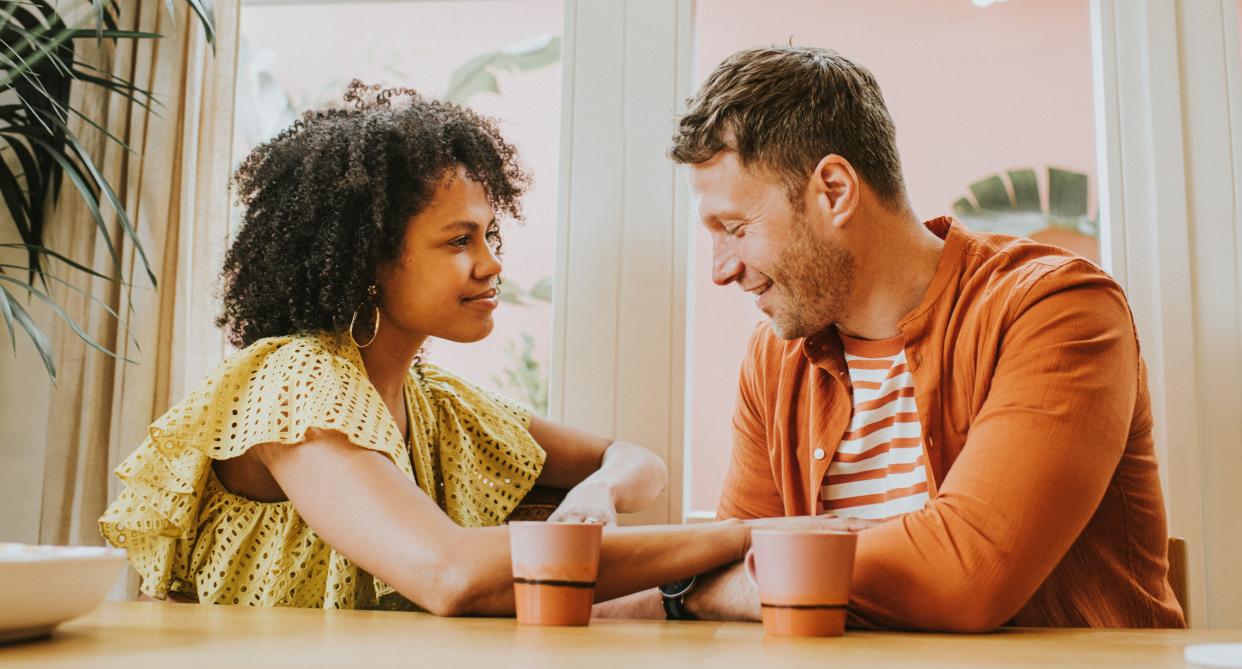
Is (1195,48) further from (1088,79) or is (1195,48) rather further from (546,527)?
(546,527)

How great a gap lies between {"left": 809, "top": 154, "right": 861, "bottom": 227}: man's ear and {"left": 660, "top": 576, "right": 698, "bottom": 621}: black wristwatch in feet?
2.06

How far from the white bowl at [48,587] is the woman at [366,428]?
1.25 ft

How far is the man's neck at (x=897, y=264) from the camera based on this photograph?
1.62 meters

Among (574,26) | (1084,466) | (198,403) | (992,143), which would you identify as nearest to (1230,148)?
(992,143)

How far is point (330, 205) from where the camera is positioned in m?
1.70

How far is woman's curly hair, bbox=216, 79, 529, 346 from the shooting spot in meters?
1.69

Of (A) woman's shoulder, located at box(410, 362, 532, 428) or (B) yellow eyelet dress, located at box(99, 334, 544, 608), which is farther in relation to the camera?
(A) woman's shoulder, located at box(410, 362, 532, 428)

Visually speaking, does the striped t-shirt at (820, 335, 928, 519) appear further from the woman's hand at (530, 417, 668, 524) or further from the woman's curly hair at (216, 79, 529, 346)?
the woman's curly hair at (216, 79, 529, 346)

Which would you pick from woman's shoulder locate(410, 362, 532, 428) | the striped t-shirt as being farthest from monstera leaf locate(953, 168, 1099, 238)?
woman's shoulder locate(410, 362, 532, 428)

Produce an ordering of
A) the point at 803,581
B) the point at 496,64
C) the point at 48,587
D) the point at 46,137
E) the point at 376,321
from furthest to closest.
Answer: the point at 496,64
the point at 46,137
the point at 376,321
the point at 803,581
the point at 48,587

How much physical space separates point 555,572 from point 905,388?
771mm

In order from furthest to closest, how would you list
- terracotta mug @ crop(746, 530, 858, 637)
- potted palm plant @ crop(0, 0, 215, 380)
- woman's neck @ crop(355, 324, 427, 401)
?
potted palm plant @ crop(0, 0, 215, 380) → woman's neck @ crop(355, 324, 427, 401) → terracotta mug @ crop(746, 530, 858, 637)

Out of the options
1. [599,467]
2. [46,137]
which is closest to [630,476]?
[599,467]

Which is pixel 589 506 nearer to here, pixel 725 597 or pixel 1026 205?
pixel 725 597
